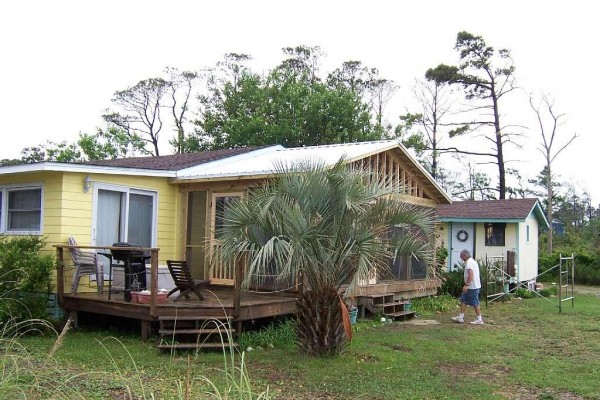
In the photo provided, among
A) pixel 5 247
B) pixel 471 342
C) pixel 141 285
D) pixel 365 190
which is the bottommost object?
pixel 471 342

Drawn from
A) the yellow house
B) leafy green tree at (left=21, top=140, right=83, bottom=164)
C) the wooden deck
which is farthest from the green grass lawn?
leafy green tree at (left=21, top=140, right=83, bottom=164)

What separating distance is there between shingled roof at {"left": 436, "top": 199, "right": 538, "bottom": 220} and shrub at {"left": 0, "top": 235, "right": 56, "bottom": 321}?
14.7 m

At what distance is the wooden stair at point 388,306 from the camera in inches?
470

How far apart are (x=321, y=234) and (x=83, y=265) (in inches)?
188

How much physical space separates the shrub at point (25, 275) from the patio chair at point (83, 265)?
1.22 ft

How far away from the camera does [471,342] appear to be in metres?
9.56

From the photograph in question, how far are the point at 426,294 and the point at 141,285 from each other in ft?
26.4

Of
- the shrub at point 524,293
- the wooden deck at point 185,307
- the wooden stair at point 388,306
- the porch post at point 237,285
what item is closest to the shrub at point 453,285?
the shrub at point 524,293

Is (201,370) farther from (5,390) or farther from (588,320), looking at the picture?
(588,320)

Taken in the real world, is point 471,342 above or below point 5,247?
below

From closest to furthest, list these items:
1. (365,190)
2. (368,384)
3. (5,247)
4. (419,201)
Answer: (368,384) < (365,190) < (5,247) < (419,201)

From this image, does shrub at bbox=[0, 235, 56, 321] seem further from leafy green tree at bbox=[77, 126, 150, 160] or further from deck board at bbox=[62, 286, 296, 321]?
leafy green tree at bbox=[77, 126, 150, 160]

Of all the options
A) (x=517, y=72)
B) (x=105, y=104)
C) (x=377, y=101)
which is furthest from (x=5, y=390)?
(x=105, y=104)

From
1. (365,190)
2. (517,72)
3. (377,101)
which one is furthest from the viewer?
(377,101)
